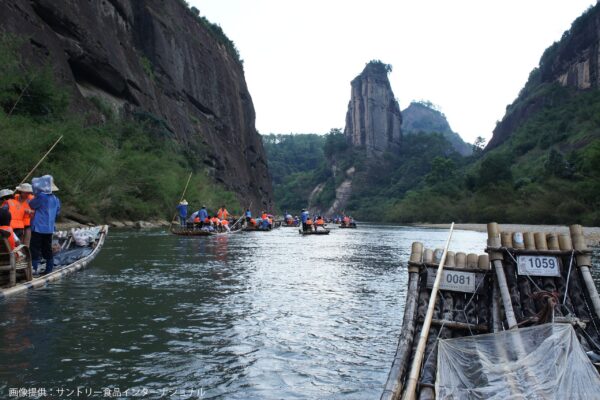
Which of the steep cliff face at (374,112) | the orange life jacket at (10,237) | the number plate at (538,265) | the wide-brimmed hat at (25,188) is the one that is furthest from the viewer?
the steep cliff face at (374,112)

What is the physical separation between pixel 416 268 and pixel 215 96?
58.2m

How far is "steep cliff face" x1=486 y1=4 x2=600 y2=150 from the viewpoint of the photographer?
272ft

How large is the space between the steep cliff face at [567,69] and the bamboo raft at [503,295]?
9135 cm

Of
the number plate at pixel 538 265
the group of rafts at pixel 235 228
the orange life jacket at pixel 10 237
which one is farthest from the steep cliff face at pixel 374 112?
the number plate at pixel 538 265

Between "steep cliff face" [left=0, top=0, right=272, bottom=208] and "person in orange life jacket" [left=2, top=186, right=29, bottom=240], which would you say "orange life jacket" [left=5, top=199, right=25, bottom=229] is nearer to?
"person in orange life jacket" [left=2, top=186, right=29, bottom=240]

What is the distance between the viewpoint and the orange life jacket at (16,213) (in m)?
8.80

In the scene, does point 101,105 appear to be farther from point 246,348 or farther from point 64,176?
point 246,348

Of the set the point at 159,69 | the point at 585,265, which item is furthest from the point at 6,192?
the point at 159,69

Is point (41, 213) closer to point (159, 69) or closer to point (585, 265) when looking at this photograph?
point (585, 265)

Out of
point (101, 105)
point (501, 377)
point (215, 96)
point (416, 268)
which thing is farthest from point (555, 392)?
point (215, 96)

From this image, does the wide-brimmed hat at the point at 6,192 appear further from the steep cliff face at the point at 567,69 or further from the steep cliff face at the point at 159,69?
the steep cliff face at the point at 567,69

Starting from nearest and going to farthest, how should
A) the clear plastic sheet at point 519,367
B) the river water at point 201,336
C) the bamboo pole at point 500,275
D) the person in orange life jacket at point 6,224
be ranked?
the clear plastic sheet at point 519,367 < the river water at point 201,336 < the bamboo pole at point 500,275 < the person in orange life jacket at point 6,224

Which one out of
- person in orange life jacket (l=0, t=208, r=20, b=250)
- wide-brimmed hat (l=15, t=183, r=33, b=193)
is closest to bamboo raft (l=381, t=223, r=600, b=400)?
person in orange life jacket (l=0, t=208, r=20, b=250)

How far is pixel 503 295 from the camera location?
17.0 ft
